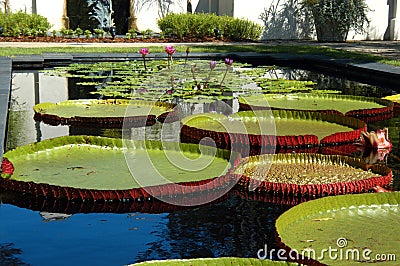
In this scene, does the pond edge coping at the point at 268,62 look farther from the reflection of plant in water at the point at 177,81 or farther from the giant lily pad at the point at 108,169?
the giant lily pad at the point at 108,169

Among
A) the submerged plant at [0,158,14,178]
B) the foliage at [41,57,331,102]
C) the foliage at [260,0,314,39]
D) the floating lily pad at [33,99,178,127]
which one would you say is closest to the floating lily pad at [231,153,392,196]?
the submerged plant at [0,158,14,178]

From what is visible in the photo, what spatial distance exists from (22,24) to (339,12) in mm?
8306

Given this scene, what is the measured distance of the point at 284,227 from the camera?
308 centimetres

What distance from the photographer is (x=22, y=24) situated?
17.6 meters

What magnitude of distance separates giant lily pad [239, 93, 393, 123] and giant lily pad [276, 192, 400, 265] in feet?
9.32

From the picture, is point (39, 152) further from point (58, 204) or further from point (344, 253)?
point (344, 253)

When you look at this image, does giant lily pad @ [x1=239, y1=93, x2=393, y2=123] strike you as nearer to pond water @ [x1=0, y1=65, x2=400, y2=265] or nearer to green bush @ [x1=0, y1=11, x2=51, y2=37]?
pond water @ [x1=0, y1=65, x2=400, y2=265]

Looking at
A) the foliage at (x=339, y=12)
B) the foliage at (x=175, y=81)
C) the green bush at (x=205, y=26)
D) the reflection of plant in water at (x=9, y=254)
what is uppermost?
the foliage at (x=339, y=12)

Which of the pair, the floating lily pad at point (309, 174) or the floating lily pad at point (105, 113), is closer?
the floating lily pad at point (309, 174)

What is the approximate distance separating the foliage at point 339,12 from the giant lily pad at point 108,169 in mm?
14780

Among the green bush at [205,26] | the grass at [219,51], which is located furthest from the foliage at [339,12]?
the grass at [219,51]

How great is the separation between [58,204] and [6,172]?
1.42 ft

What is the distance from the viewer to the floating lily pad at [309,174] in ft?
12.7


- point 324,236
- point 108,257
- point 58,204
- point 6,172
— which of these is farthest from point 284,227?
point 6,172
